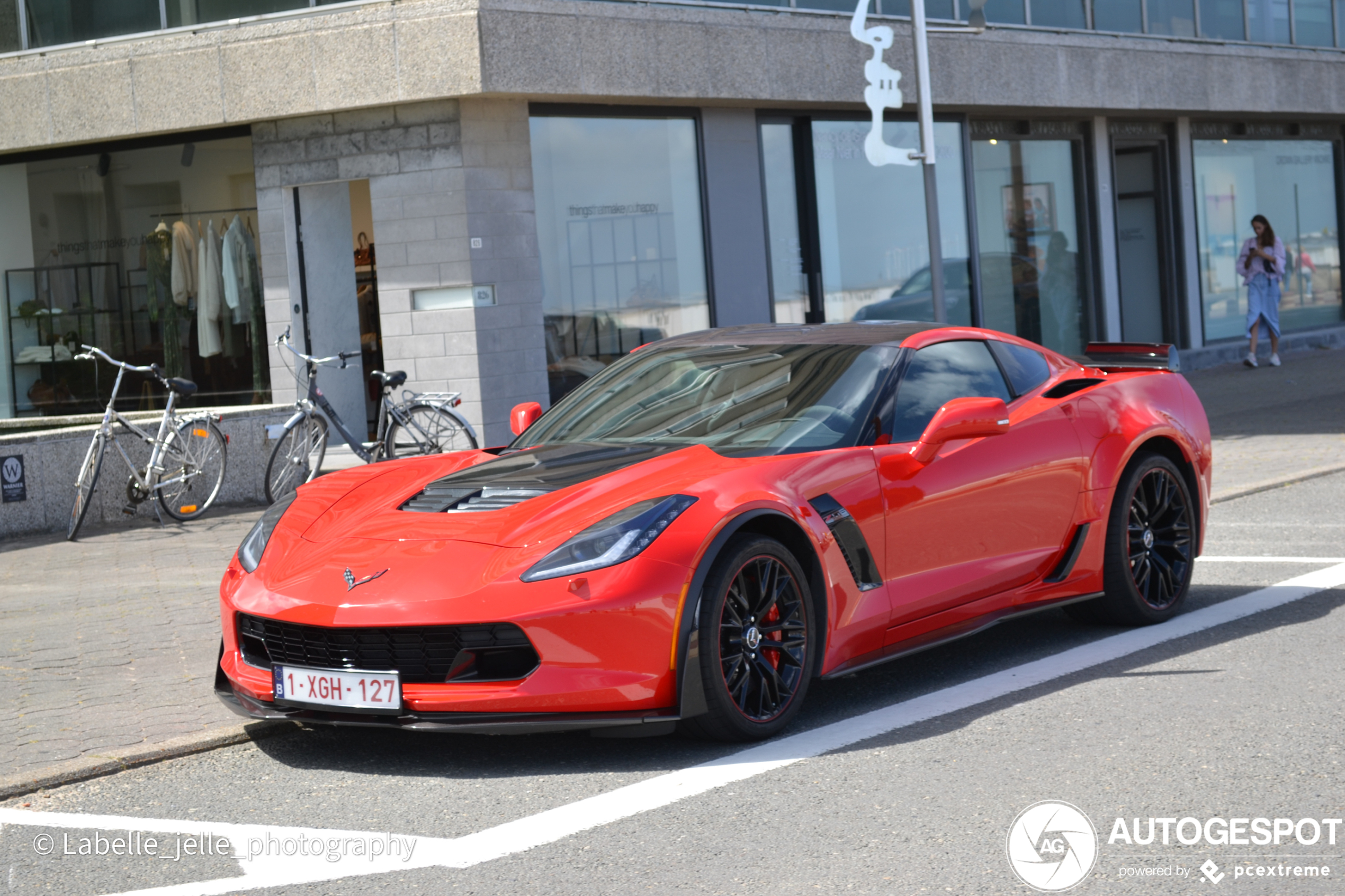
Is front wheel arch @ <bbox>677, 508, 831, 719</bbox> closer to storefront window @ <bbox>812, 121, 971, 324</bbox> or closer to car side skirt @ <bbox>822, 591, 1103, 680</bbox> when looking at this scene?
car side skirt @ <bbox>822, 591, 1103, 680</bbox>

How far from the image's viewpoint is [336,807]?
4656mm

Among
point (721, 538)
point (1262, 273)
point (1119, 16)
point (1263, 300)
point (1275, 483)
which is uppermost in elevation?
point (1119, 16)

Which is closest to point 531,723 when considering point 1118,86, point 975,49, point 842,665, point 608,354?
point 842,665

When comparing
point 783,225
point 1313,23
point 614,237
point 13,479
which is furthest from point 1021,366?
point 1313,23

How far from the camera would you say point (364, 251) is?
51.7 ft

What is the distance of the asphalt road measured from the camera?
3906 mm

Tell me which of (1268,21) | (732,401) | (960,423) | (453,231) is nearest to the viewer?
→ (960,423)

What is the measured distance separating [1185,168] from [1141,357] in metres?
17.4

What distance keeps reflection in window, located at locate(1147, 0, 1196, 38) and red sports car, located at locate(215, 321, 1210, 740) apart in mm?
16478

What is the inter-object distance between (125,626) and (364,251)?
28.0ft

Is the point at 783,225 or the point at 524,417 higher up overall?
the point at 783,225

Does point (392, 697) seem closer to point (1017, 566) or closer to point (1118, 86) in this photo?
point (1017, 566)

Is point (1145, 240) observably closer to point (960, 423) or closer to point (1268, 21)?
point (1268, 21)

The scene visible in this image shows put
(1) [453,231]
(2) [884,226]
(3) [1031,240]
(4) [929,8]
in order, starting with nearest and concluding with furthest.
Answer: (1) [453,231] < (4) [929,8] < (2) [884,226] < (3) [1031,240]
